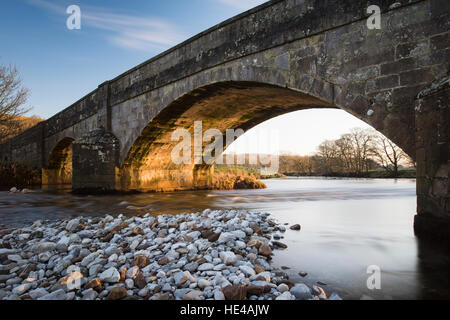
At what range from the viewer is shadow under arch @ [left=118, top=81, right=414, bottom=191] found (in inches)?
293

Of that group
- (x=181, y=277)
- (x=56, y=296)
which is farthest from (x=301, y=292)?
(x=56, y=296)

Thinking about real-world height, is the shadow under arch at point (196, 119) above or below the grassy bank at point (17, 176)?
above

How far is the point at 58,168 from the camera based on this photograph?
66.8 ft

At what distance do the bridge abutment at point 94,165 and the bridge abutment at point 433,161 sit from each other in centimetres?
932

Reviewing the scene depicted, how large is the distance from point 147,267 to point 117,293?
42 cm

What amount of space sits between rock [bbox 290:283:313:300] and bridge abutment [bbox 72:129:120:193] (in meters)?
9.33

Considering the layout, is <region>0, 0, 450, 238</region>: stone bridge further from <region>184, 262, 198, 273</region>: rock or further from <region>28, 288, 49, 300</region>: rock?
<region>28, 288, 49, 300</region>: rock

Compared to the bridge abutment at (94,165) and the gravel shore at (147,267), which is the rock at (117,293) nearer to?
the gravel shore at (147,267)

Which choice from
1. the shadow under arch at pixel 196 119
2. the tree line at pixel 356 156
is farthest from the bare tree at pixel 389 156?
the shadow under arch at pixel 196 119

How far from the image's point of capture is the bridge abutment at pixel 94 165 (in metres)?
10.1

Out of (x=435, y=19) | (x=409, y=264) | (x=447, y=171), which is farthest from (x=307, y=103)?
(x=409, y=264)

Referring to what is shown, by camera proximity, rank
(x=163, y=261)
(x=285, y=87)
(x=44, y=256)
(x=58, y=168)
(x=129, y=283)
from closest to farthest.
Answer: (x=129, y=283) < (x=163, y=261) < (x=44, y=256) < (x=285, y=87) < (x=58, y=168)

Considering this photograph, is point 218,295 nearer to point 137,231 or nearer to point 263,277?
point 263,277
